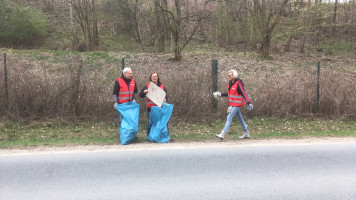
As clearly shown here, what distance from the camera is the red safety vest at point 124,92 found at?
7445 mm

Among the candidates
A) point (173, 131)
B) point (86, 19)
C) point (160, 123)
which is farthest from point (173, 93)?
point (86, 19)

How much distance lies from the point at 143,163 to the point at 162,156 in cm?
55

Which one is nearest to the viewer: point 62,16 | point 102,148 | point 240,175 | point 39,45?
point 240,175

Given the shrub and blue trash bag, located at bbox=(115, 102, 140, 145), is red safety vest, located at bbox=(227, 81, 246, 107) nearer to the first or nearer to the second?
blue trash bag, located at bbox=(115, 102, 140, 145)

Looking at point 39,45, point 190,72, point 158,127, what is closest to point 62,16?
point 39,45

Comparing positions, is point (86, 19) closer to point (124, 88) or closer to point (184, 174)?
point (124, 88)

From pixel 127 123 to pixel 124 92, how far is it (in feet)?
2.55

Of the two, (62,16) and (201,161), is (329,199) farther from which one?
(62,16)

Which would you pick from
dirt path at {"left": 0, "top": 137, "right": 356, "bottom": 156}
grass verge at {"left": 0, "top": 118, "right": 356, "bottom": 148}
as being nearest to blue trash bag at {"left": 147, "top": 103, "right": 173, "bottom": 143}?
dirt path at {"left": 0, "top": 137, "right": 356, "bottom": 156}

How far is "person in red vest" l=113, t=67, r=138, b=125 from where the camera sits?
7433 mm

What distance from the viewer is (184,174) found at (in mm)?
5266

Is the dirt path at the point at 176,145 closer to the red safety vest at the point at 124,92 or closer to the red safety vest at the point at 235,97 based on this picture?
the red safety vest at the point at 235,97

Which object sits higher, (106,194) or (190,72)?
(190,72)

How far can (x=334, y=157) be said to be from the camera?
20.6 feet
